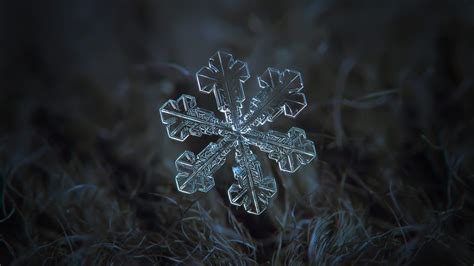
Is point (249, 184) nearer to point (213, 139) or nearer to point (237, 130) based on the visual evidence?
point (237, 130)

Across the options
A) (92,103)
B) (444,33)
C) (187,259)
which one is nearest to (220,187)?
(187,259)

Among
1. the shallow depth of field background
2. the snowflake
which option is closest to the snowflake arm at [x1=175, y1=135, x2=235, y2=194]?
the snowflake

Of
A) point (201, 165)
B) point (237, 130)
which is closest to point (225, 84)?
point (237, 130)

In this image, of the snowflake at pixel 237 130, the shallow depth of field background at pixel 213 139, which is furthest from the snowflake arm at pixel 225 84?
the shallow depth of field background at pixel 213 139

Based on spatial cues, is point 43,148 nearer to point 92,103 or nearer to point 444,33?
point 92,103

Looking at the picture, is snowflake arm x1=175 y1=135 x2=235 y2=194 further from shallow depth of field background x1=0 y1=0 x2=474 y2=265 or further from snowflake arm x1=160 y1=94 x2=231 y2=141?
shallow depth of field background x1=0 y1=0 x2=474 y2=265

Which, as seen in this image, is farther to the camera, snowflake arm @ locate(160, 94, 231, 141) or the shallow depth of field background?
the shallow depth of field background

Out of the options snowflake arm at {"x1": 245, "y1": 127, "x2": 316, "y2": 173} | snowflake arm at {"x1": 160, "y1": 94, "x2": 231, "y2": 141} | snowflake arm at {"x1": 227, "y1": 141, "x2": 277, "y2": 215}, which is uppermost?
snowflake arm at {"x1": 160, "y1": 94, "x2": 231, "y2": 141}
